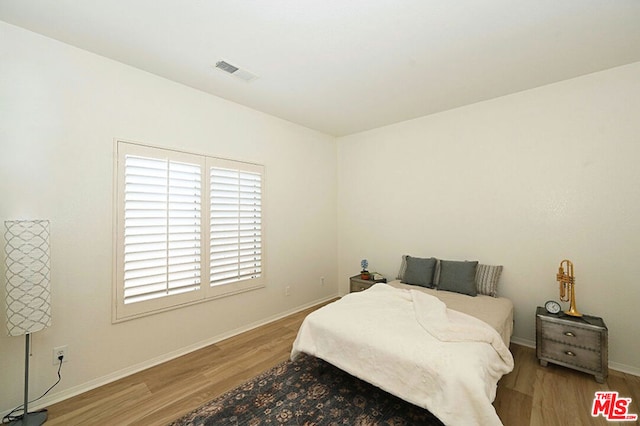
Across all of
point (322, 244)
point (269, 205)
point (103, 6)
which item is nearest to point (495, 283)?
point (322, 244)

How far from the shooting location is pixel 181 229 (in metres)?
2.79

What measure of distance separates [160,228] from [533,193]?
398 centimetres

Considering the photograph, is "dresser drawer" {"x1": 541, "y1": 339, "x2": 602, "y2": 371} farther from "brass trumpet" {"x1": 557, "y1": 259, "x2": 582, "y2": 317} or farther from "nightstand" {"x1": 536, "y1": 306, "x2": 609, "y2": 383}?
"brass trumpet" {"x1": 557, "y1": 259, "x2": 582, "y2": 317}

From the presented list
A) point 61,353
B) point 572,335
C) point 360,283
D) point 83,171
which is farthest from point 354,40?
point 61,353

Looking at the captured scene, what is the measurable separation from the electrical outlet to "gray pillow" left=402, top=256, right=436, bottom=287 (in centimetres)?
347

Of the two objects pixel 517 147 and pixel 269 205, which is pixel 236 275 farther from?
pixel 517 147

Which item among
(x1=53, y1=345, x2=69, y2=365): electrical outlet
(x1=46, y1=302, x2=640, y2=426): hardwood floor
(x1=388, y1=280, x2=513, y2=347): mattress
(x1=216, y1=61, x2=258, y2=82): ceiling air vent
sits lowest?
(x1=46, y1=302, x2=640, y2=426): hardwood floor

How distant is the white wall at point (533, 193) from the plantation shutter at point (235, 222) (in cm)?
197

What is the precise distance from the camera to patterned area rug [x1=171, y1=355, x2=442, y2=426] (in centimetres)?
188

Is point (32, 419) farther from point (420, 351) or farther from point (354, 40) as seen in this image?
point (354, 40)

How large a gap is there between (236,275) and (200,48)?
239cm

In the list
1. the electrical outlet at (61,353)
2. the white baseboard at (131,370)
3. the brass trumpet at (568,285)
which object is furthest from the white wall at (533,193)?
the electrical outlet at (61,353)

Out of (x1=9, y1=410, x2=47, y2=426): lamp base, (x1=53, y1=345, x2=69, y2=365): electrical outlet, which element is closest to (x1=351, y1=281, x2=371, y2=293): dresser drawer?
(x1=53, y1=345, x2=69, y2=365): electrical outlet

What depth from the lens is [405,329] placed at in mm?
2043
